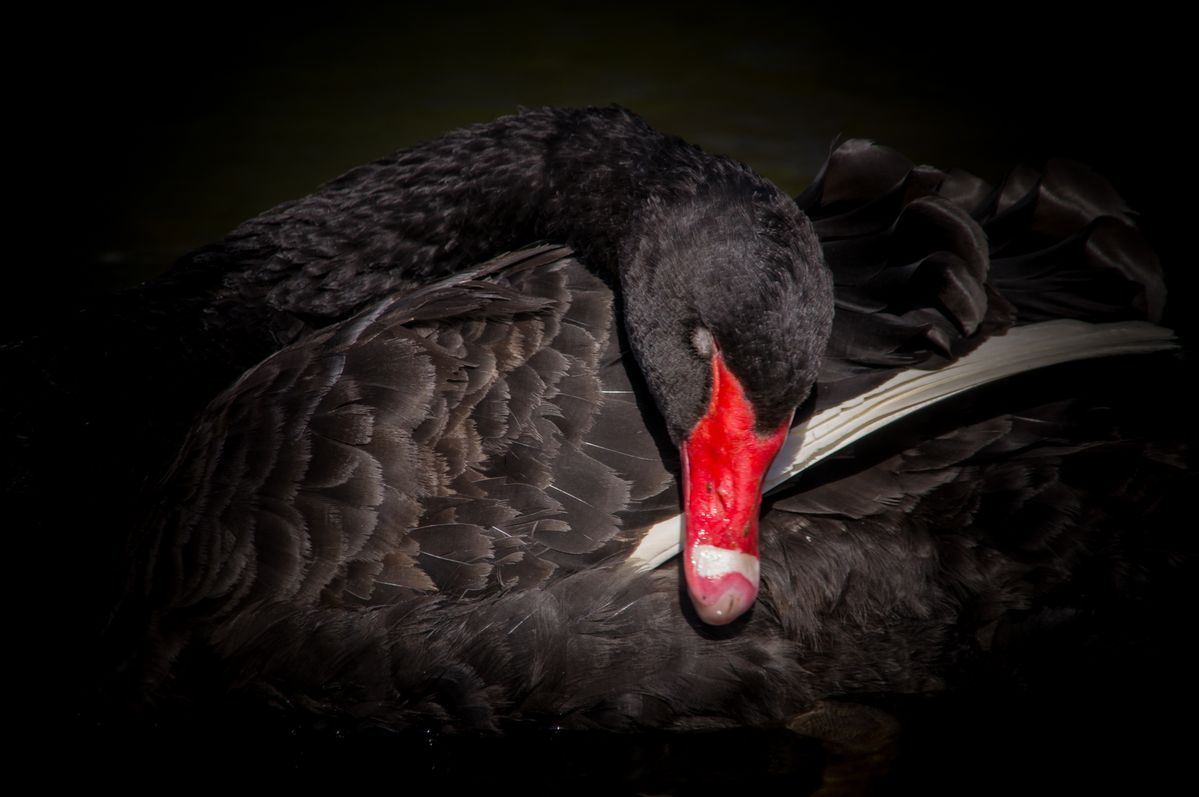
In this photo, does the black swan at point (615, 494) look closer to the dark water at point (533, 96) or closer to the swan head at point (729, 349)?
the swan head at point (729, 349)

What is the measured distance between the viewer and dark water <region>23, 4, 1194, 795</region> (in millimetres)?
4730

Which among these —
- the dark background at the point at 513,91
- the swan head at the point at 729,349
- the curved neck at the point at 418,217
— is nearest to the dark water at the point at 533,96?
the dark background at the point at 513,91

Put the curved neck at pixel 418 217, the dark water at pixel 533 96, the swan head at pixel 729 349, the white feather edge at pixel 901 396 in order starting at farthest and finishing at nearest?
the dark water at pixel 533 96 → the curved neck at pixel 418 217 → the white feather edge at pixel 901 396 → the swan head at pixel 729 349

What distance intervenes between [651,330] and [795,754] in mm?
1065

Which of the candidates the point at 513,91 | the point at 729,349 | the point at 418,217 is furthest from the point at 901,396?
the point at 513,91

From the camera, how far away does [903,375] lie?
240 centimetres

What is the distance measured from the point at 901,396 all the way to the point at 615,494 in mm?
631

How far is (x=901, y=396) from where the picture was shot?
2.37m

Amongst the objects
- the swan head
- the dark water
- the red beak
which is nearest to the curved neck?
the swan head

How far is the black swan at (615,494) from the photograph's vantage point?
94.7 inches

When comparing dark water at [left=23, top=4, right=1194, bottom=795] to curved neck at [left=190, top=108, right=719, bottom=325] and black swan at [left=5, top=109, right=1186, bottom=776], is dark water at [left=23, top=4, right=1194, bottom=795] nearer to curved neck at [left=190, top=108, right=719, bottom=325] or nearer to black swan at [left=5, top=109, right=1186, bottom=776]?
black swan at [left=5, top=109, right=1186, bottom=776]

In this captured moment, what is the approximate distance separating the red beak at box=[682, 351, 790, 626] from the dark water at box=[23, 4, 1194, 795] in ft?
4.79

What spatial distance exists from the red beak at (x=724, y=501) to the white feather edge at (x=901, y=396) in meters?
0.13

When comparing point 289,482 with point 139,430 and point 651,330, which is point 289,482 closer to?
point 139,430
